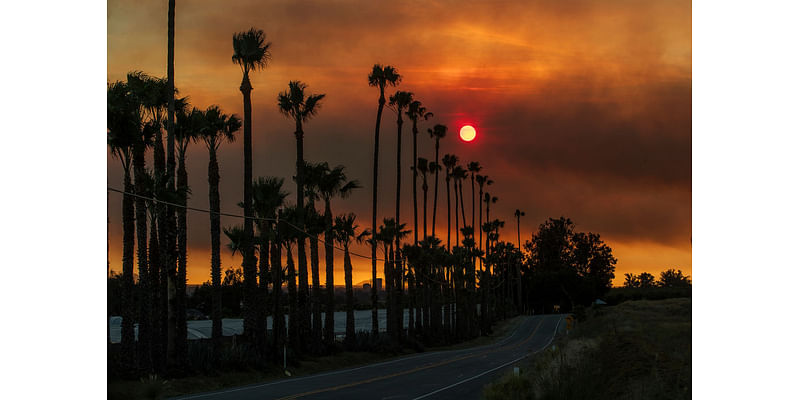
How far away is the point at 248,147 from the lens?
47344 mm

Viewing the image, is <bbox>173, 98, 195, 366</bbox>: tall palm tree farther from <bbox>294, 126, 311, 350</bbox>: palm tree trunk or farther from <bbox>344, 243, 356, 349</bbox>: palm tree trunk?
<bbox>344, 243, 356, 349</bbox>: palm tree trunk

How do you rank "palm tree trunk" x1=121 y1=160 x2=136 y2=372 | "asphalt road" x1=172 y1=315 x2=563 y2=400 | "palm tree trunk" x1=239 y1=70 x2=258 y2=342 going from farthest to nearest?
1. "palm tree trunk" x1=239 y1=70 x2=258 y2=342
2. "palm tree trunk" x1=121 y1=160 x2=136 y2=372
3. "asphalt road" x1=172 y1=315 x2=563 y2=400

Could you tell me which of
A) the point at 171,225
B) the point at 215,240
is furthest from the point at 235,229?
the point at 171,225

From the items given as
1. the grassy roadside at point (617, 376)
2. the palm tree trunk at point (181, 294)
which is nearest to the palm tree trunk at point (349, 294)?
the palm tree trunk at point (181, 294)

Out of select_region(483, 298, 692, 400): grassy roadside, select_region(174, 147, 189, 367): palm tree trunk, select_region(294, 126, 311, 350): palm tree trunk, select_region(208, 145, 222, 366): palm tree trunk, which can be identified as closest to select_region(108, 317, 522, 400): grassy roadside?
select_region(174, 147, 189, 367): palm tree trunk

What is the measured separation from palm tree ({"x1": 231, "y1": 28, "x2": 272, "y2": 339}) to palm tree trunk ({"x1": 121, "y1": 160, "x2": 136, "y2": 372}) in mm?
6958

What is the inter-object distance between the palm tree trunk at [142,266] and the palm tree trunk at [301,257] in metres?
13.2

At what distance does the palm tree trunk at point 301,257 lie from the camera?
53.5m

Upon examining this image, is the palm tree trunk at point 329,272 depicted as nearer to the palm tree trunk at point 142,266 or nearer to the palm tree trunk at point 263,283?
the palm tree trunk at point 263,283

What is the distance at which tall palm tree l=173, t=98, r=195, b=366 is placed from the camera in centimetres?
3775
